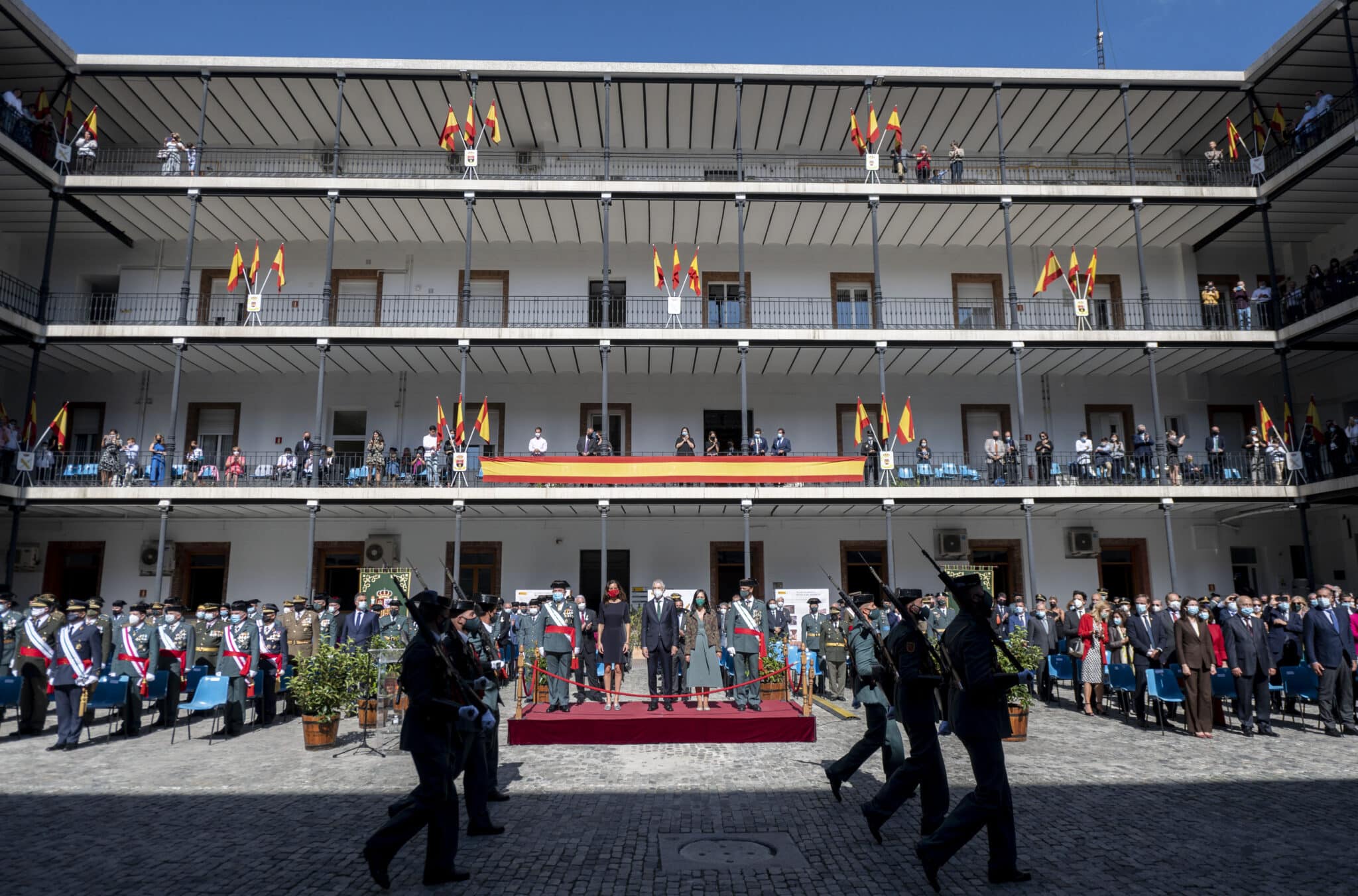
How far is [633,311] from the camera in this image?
21672mm

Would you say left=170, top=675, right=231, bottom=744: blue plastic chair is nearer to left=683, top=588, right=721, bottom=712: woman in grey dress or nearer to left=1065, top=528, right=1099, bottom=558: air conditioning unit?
left=683, top=588, right=721, bottom=712: woman in grey dress

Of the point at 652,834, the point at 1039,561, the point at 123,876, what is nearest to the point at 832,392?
the point at 1039,561

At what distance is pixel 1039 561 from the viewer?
21.2m

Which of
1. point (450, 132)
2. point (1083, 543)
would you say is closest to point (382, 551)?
point (450, 132)

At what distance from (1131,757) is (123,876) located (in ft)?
32.1

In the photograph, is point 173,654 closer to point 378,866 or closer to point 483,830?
point 483,830

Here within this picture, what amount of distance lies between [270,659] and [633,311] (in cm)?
1249

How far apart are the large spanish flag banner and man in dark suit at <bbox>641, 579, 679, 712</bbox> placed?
5.48m

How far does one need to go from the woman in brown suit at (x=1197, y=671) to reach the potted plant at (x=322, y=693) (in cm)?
1044

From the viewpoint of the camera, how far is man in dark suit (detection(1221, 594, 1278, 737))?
35.9ft

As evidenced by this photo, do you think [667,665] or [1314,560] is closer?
[667,665]

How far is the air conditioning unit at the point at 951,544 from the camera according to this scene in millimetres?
20844

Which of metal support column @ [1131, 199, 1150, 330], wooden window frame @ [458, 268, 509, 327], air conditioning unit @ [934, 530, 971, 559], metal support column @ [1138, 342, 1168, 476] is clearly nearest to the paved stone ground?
metal support column @ [1138, 342, 1168, 476]

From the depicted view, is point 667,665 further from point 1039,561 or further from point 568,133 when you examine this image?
point 568,133
